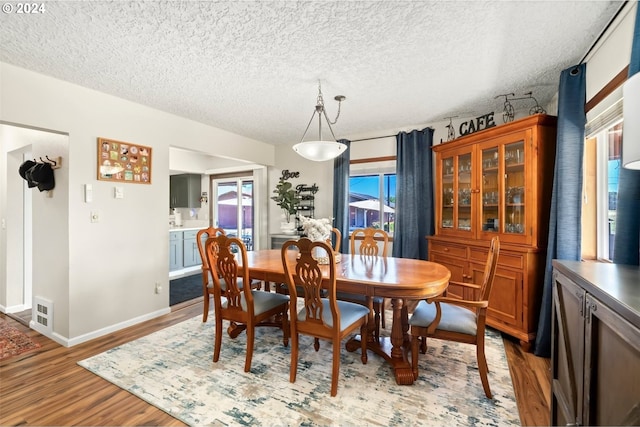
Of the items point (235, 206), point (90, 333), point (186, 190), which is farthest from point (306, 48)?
point (186, 190)

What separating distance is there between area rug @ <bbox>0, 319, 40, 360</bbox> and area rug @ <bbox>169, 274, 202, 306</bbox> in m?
1.35

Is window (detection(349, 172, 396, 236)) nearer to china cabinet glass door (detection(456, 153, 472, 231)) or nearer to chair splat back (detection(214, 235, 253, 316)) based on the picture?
china cabinet glass door (detection(456, 153, 472, 231))

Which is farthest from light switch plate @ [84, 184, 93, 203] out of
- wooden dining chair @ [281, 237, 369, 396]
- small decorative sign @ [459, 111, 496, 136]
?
small decorative sign @ [459, 111, 496, 136]

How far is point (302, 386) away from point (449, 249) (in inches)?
85.9

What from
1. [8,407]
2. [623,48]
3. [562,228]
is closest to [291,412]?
[8,407]

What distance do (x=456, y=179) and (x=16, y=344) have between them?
469 centimetres

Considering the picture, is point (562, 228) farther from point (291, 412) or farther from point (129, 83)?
point (129, 83)

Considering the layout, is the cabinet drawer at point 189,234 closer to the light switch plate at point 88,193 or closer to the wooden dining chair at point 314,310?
the light switch plate at point 88,193

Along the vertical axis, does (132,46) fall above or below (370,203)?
above

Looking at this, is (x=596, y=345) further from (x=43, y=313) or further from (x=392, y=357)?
(x=43, y=313)

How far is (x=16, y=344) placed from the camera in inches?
103

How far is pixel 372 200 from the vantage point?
177 inches

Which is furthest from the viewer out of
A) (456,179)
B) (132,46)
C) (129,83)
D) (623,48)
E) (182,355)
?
(456,179)
